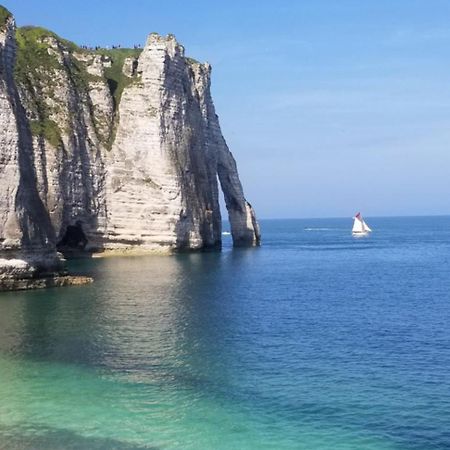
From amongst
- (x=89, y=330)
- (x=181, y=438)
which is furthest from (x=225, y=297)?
(x=181, y=438)

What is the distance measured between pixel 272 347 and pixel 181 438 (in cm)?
1353

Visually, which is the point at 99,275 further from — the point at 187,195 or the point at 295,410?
the point at 295,410

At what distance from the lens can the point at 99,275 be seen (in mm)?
66188

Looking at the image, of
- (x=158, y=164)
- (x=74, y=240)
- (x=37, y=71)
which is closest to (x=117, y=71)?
(x=37, y=71)

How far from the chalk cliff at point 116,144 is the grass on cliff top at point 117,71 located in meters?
0.17

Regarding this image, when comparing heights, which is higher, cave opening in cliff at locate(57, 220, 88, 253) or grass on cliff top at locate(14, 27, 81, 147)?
grass on cliff top at locate(14, 27, 81, 147)

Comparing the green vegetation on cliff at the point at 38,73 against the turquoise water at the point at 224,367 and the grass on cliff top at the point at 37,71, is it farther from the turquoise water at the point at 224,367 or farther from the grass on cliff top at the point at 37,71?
the turquoise water at the point at 224,367

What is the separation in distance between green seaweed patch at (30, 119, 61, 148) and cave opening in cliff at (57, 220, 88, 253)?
1352cm

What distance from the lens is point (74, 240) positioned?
305 feet

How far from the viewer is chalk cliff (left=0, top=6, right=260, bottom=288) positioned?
8519 centimetres

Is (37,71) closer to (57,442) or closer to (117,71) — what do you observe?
(117,71)

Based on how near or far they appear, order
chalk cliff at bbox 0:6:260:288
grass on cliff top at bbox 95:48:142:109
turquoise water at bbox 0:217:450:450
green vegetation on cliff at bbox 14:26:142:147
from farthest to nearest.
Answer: grass on cliff top at bbox 95:48:142:109
chalk cliff at bbox 0:6:260:288
green vegetation on cliff at bbox 14:26:142:147
turquoise water at bbox 0:217:450:450

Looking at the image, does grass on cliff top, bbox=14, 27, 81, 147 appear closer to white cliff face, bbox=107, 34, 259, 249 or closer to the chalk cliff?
the chalk cliff

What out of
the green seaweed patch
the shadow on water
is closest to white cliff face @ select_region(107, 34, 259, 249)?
the green seaweed patch
